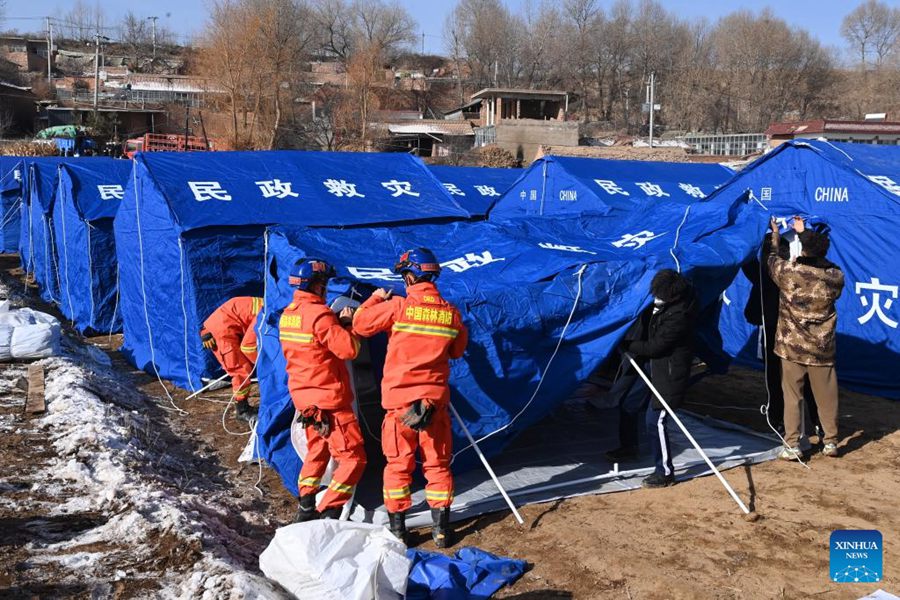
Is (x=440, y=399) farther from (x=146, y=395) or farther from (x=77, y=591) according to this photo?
(x=146, y=395)

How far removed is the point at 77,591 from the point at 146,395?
15.0 ft

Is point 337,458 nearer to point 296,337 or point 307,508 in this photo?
point 307,508

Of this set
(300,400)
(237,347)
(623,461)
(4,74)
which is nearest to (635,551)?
(623,461)


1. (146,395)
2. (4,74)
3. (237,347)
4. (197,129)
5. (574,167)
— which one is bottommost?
(146,395)

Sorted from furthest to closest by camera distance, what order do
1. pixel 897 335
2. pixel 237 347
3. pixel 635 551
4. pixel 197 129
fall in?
pixel 197 129 → pixel 897 335 → pixel 237 347 → pixel 635 551

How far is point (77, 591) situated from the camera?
3.72m

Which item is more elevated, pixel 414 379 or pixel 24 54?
pixel 24 54

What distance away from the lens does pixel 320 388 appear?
4.63m

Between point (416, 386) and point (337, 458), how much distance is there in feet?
2.30

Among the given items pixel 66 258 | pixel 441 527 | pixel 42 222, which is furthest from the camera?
pixel 42 222

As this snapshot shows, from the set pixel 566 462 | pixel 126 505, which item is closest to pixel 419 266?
pixel 566 462

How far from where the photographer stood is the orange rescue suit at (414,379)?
448 centimetres

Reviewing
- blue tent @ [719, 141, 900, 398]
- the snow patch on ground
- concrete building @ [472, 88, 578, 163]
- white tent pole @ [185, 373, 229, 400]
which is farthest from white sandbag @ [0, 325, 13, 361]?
concrete building @ [472, 88, 578, 163]

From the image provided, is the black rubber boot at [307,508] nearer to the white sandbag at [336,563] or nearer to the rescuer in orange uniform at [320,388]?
the rescuer in orange uniform at [320,388]
